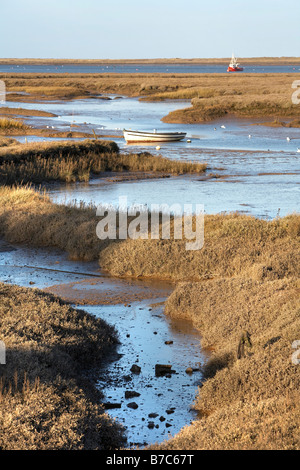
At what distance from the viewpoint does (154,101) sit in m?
79.2

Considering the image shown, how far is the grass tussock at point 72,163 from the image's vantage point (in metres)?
24.7

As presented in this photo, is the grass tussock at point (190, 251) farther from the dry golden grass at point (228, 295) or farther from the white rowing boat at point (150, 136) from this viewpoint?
the white rowing boat at point (150, 136)

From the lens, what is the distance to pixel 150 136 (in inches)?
1499

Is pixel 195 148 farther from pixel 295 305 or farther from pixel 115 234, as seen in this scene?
pixel 295 305

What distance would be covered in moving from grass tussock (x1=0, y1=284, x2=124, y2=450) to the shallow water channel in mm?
343

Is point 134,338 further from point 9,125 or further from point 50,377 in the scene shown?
point 9,125

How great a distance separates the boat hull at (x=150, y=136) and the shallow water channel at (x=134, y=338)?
23019mm

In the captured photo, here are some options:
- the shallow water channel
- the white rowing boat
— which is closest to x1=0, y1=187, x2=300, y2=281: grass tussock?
the shallow water channel

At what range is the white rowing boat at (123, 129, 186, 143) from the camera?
37.3 metres

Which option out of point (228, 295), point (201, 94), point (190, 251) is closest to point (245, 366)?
point (228, 295)

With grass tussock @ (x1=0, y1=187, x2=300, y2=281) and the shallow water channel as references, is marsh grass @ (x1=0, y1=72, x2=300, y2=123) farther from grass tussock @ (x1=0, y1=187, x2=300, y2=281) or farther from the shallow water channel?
the shallow water channel

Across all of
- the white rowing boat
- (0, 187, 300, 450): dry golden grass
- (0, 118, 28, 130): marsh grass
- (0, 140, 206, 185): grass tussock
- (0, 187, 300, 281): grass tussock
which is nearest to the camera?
(0, 187, 300, 450): dry golden grass

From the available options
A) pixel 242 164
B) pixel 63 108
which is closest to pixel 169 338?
pixel 242 164

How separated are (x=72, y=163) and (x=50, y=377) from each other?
2071 cm
